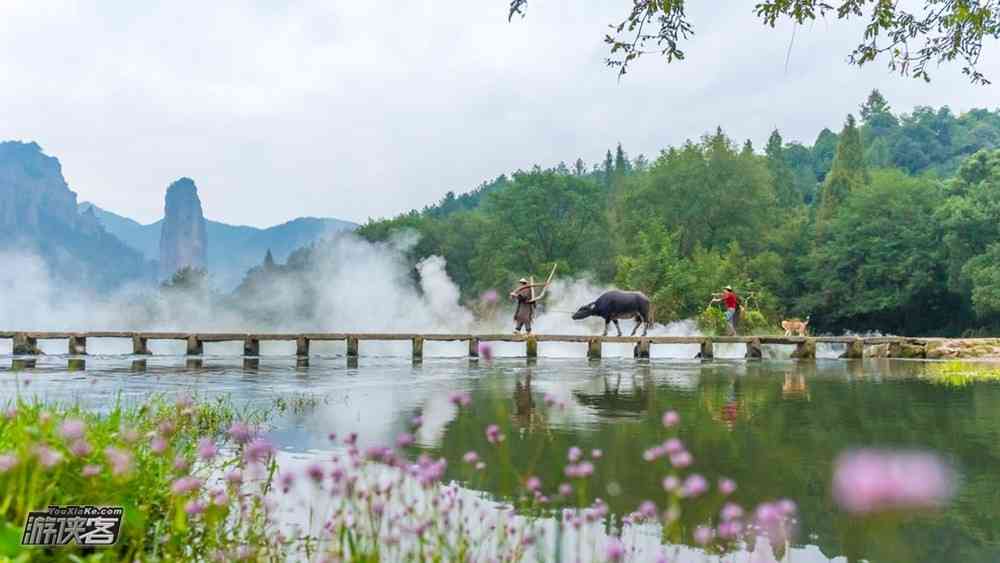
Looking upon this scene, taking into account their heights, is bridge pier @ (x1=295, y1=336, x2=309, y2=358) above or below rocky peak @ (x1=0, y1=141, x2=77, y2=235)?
below

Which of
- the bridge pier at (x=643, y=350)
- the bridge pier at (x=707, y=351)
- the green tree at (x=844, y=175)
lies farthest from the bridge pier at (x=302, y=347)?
the green tree at (x=844, y=175)

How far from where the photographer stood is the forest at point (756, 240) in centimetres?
5391

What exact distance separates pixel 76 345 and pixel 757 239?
48861 millimetres

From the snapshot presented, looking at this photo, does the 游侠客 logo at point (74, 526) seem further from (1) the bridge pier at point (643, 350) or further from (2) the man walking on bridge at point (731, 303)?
(2) the man walking on bridge at point (731, 303)

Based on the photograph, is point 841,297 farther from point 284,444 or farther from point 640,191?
point 284,444

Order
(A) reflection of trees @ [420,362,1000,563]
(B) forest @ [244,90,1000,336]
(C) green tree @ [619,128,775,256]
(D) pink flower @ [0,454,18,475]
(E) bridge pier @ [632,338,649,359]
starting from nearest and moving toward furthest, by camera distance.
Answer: (D) pink flower @ [0,454,18,475] < (A) reflection of trees @ [420,362,1000,563] < (E) bridge pier @ [632,338,649,359] < (B) forest @ [244,90,1000,336] < (C) green tree @ [619,128,775,256]

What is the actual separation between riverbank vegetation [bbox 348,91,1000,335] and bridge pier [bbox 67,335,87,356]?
111ft

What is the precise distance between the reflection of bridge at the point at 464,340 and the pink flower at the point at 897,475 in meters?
19.7

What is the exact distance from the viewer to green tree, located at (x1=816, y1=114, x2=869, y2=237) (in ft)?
230

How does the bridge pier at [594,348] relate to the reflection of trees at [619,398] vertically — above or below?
above

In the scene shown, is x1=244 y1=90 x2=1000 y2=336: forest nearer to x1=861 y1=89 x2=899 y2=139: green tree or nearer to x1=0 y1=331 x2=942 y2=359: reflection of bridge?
x1=0 y1=331 x2=942 y2=359: reflection of bridge

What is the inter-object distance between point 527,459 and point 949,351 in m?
26.7

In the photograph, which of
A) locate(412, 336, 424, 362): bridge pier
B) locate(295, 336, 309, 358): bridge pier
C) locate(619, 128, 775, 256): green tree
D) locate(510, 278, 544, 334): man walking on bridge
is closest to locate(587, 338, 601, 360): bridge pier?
locate(510, 278, 544, 334): man walking on bridge

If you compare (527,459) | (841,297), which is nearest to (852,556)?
(527,459)
